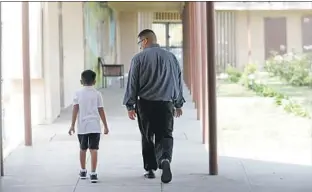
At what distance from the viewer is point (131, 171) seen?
6586 mm

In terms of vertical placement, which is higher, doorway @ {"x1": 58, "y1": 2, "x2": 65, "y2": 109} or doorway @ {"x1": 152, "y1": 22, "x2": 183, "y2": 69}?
doorway @ {"x1": 152, "y1": 22, "x2": 183, "y2": 69}

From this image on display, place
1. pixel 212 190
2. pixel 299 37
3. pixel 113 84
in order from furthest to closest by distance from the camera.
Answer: pixel 299 37 → pixel 113 84 → pixel 212 190

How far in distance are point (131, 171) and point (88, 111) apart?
1047 millimetres

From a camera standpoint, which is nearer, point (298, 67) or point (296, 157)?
point (296, 157)

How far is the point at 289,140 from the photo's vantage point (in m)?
9.08

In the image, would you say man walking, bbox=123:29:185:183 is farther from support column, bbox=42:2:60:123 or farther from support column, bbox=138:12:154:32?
support column, bbox=138:12:154:32

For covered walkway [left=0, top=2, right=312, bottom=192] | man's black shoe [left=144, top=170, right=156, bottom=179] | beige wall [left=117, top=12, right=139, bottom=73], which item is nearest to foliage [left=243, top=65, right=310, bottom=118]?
covered walkway [left=0, top=2, right=312, bottom=192]

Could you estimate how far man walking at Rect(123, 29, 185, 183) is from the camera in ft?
19.2

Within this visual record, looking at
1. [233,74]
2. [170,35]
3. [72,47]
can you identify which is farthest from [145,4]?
[170,35]

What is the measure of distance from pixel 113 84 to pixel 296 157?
14.8 meters

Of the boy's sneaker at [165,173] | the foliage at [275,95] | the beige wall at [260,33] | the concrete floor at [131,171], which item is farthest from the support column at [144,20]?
the boy's sneaker at [165,173]

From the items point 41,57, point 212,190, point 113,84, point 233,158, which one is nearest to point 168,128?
point 212,190

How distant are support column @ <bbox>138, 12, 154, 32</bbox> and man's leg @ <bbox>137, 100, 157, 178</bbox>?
2230 cm

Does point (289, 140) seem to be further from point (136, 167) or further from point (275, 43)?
point (275, 43)
